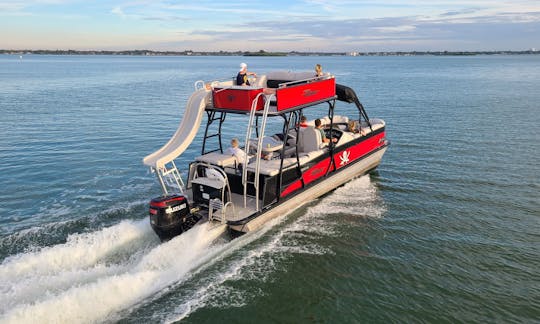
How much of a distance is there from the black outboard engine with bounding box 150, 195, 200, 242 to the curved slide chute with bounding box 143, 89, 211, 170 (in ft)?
2.77

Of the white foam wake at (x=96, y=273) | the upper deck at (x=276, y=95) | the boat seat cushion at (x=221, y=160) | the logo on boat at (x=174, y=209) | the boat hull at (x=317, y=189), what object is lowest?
the white foam wake at (x=96, y=273)

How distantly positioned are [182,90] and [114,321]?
117 ft

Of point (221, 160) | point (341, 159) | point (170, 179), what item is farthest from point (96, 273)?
point (341, 159)

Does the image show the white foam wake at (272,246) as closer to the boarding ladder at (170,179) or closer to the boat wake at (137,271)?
the boat wake at (137,271)

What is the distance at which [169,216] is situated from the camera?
27.3 ft

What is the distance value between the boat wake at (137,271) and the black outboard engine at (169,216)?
0.22 m

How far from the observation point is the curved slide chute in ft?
29.1

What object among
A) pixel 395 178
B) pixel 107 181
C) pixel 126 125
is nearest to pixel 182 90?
pixel 126 125

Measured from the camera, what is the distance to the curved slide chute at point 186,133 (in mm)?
8875

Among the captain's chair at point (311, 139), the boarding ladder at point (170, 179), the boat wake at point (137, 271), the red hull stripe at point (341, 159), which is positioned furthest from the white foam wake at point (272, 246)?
the boarding ladder at point (170, 179)

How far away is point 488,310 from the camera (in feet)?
23.0

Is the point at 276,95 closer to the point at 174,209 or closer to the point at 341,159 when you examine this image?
the point at 174,209

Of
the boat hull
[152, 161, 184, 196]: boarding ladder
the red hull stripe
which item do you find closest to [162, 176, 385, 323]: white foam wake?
the boat hull

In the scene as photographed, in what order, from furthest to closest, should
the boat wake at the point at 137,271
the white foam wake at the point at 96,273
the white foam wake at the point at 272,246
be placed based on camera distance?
the white foam wake at the point at 272,246 < the boat wake at the point at 137,271 < the white foam wake at the point at 96,273
